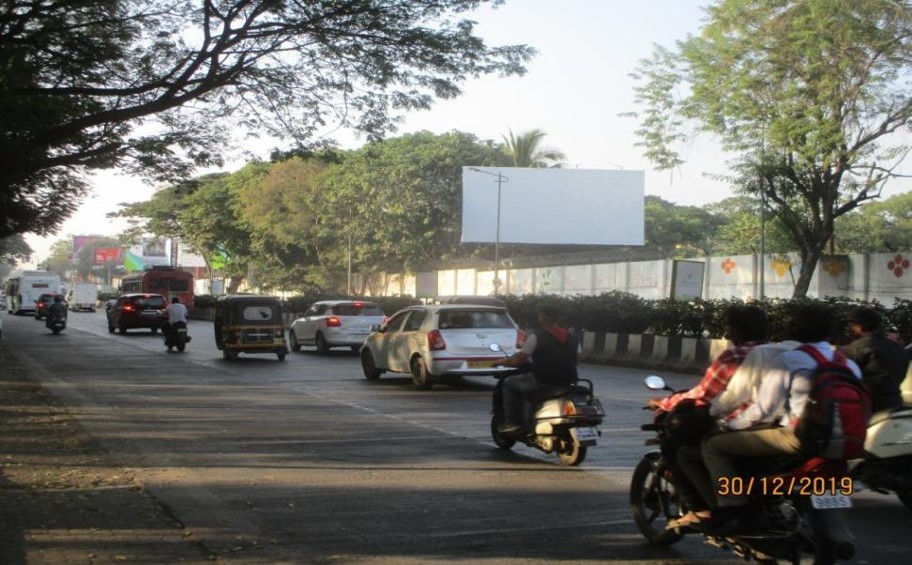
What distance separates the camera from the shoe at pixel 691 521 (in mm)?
5738

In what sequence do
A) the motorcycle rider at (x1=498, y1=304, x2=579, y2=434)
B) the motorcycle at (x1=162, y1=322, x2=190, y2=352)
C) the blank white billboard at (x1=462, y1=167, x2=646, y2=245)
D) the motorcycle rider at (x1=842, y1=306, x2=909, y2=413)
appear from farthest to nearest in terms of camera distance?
the blank white billboard at (x1=462, y1=167, x2=646, y2=245)
the motorcycle at (x1=162, y1=322, x2=190, y2=352)
the motorcycle rider at (x1=498, y1=304, x2=579, y2=434)
the motorcycle rider at (x1=842, y1=306, x2=909, y2=413)

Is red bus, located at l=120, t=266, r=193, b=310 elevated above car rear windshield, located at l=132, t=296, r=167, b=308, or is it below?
above

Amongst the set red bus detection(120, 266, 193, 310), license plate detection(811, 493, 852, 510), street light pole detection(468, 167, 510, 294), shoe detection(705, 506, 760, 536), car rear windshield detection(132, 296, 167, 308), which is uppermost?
street light pole detection(468, 167, 510, 294)

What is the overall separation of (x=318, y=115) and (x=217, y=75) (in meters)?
2.03

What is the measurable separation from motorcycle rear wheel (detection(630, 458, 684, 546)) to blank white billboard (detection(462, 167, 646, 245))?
2009 inches

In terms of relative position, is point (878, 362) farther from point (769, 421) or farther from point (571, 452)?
point (571, 452)

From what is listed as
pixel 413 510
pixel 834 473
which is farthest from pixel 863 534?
pixel 413 510

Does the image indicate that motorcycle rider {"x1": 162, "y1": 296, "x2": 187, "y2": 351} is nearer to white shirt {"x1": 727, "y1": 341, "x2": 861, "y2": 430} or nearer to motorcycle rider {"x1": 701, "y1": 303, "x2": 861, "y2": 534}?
motorcycle rider {"x1": 701, "y1": 303, "x2": 861, "y2": 534}

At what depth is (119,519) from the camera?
23.5 ft

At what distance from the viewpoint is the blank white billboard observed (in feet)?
194

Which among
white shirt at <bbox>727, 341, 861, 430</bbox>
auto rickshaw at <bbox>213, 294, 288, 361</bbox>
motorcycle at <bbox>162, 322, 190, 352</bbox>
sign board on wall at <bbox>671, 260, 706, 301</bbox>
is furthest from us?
motorcycle at <bbox>162, 322, 190, 352</bbox>

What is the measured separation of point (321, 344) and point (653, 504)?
2204 centimetres

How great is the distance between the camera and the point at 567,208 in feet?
201

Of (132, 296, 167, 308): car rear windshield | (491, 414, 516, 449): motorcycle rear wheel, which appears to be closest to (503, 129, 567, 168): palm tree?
(132, 296, 167, 308): car rear windshield
